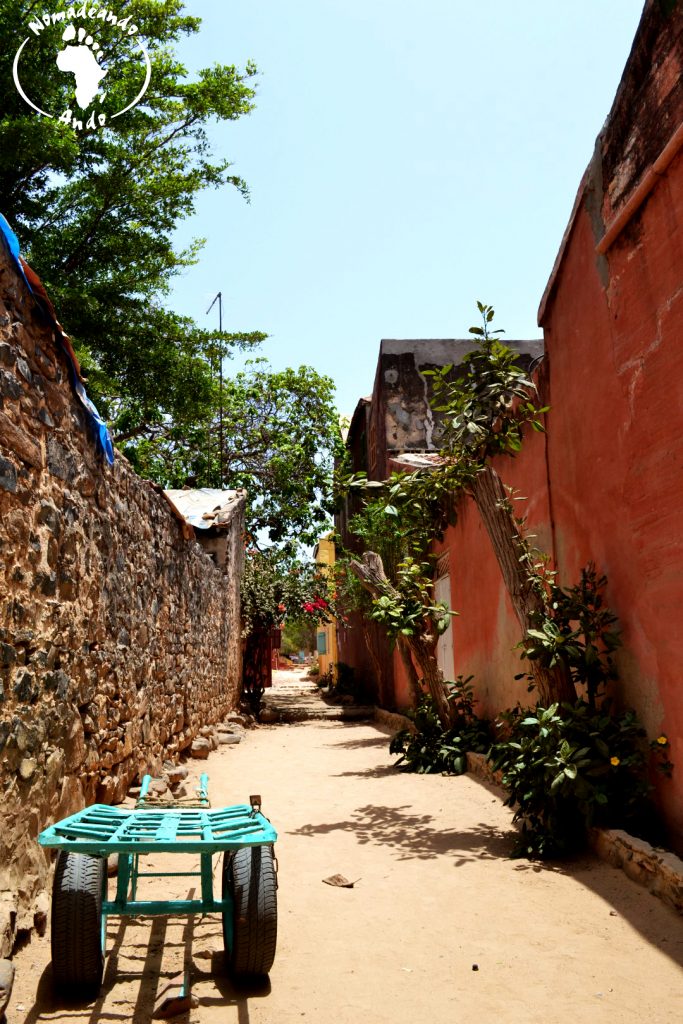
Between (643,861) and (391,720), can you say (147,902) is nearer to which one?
(643,861)

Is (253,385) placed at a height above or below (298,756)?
above

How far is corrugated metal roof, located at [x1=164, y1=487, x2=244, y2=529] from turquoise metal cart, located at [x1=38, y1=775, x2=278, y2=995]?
8357mm

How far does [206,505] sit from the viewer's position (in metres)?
13.8

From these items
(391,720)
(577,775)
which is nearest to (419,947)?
(577,775)

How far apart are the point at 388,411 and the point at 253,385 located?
611 centimetres

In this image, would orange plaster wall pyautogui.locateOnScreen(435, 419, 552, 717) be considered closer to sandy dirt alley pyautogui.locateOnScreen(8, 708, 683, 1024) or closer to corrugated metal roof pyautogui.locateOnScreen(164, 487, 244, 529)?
sandy dirt alley pyautogui.locateOnScreen(8, 708, 683, 1024)

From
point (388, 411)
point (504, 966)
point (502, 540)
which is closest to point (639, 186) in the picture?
point (502, 540)

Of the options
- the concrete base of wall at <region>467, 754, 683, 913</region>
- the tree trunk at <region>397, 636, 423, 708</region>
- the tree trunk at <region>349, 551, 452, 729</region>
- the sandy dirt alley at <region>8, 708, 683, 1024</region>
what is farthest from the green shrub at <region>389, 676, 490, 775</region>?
the concrete base of wall at <region>467, 754, 683, 913</region>

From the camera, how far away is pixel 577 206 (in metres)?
5.39

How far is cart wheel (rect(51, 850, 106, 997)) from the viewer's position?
8.86 feet

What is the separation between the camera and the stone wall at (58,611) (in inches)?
135

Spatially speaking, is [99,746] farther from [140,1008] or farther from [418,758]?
[418,758]

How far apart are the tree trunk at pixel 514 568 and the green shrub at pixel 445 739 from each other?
9.03 ft
